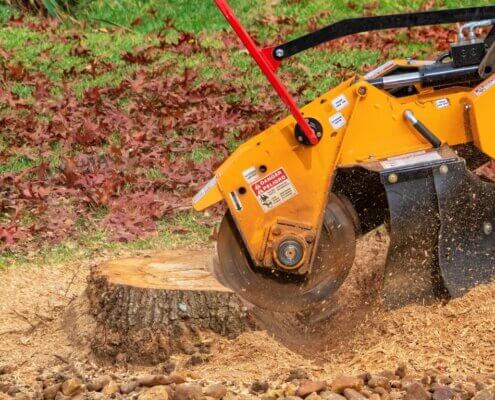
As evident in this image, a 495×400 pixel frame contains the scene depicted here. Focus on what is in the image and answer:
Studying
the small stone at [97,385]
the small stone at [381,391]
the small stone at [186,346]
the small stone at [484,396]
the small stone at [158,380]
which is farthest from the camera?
the small stone at [186,346]

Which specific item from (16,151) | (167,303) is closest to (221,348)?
(167,303)

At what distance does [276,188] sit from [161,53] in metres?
5.89

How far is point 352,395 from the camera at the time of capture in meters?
4.52

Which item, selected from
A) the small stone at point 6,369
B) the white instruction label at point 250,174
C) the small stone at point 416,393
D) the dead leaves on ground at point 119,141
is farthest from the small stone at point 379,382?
the dead leaves on ground at point 119,141

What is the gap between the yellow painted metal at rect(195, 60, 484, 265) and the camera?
17.0ft

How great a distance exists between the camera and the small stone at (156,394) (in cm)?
462

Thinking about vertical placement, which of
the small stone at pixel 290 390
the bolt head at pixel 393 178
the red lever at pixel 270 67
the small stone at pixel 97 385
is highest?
the red lever at pixel 270 67

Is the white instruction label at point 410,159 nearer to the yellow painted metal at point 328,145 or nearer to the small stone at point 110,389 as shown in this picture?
the yellow painted metal at point 328,145

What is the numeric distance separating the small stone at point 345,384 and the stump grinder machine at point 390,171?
0.82m

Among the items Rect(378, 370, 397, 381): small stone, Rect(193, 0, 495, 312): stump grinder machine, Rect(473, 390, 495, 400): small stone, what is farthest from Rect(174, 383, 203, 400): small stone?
Rect(473, 390, 495, 400): small stone

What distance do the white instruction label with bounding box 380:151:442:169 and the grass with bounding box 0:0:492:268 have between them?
208 cm

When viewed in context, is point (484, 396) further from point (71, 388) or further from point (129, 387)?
point (71, 388)

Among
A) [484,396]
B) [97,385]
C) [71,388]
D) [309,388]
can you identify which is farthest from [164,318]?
[484,396]

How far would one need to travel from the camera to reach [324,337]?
18.9 ft
